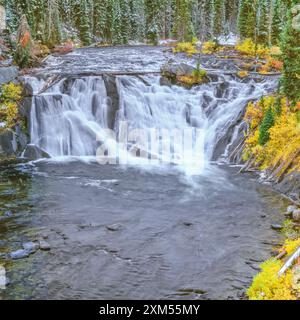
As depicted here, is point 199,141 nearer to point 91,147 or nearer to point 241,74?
point 91,147

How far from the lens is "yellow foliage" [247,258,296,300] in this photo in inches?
352

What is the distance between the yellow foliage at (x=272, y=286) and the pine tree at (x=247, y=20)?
51479 millimetres

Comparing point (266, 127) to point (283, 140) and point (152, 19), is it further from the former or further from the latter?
point (152, 19)

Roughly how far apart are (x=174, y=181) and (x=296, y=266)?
10.7 metres

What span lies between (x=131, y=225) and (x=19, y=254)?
161 inches

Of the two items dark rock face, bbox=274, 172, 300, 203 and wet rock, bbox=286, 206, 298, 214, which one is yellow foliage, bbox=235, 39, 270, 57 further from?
wet rock, bbox=286, 206, 298, 214

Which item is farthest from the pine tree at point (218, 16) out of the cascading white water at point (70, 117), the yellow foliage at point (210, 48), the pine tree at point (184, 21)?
the cascading white water at point (70, 117)

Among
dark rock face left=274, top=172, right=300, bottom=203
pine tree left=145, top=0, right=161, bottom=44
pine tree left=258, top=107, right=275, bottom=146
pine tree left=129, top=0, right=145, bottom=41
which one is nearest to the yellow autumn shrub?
pine tree left=258, top=107, right=275, bottom=146

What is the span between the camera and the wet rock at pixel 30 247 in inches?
488

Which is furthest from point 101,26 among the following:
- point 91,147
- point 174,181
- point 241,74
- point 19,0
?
point 174,181

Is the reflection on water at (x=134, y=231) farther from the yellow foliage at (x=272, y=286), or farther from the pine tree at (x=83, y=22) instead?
the pine tree at (x=83, y=22)

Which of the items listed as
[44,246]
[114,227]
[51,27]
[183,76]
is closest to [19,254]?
[44,246]

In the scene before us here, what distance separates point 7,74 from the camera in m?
27.7
